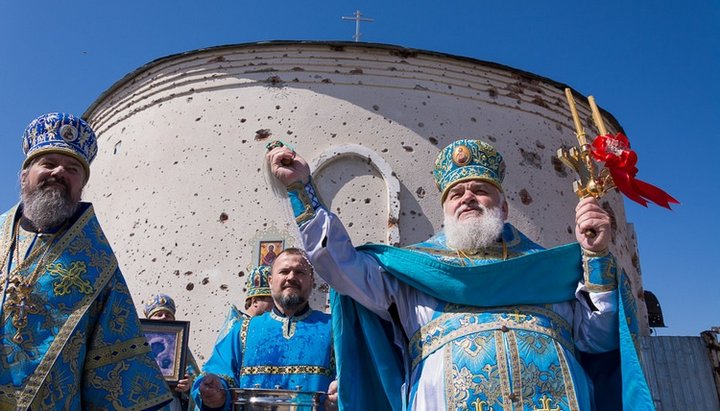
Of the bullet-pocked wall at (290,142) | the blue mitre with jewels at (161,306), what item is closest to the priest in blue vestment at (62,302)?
the blue mitre with jewels at (161,306)

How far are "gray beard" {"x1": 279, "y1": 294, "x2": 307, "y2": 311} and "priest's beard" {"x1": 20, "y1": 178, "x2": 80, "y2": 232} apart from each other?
1613mm

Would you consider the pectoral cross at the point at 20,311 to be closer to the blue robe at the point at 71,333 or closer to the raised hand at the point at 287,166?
the blue robe at the point at 71,333

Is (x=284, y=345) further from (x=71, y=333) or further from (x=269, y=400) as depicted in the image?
(x=71, y=333)

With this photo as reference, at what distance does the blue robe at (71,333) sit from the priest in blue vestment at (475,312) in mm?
970

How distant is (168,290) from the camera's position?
26.6ft

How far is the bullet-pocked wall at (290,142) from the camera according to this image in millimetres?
8156

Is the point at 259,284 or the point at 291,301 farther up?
the point at 259,284

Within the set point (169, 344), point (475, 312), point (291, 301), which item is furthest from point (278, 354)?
point (475, 312)

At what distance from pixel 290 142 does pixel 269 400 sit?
17.0ft

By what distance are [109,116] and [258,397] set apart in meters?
7.71

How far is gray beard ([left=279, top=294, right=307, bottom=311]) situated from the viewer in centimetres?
440

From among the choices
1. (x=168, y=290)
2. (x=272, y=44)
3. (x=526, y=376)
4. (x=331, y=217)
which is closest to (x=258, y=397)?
(x=331, y=217)

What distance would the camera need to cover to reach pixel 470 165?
134 inches

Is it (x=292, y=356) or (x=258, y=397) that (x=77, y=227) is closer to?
(x=258, y=397)
